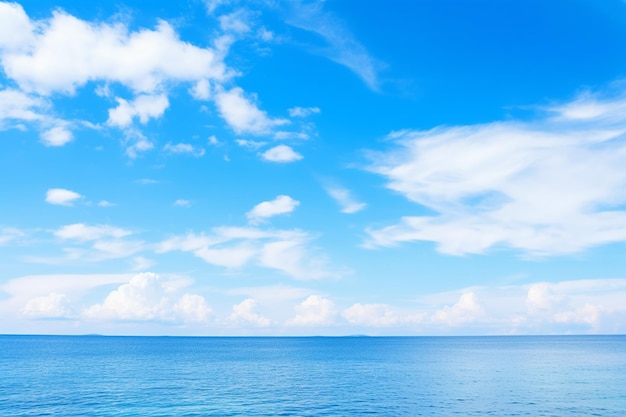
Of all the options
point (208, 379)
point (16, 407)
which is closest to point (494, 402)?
point (208, 379)

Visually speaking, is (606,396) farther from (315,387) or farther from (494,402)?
(315,387)

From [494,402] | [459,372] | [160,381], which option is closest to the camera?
[494,402]

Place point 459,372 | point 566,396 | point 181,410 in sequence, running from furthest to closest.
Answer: point 459,372 → point 566,396 → point 181,410

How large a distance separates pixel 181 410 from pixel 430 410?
32.3 meters

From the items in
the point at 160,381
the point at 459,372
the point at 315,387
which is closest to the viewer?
the point at 315,387

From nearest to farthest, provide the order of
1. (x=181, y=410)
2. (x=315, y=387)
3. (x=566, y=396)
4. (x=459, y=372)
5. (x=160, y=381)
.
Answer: (x=181, y=410) → (x=566, y=396) → (x=315, y=387) → (x=160, y=381) → (x=459, y=372)

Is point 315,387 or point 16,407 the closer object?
point 16,407

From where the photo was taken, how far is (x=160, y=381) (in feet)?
304

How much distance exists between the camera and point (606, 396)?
2906 inches

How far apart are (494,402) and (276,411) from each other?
30.9 m

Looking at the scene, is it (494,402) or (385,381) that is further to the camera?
(385,381)

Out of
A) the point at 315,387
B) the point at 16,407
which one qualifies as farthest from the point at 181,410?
the point at 315,387

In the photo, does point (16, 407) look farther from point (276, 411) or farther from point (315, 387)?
point (315, 387)

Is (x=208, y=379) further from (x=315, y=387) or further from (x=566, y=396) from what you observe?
(x=566, y=396)
